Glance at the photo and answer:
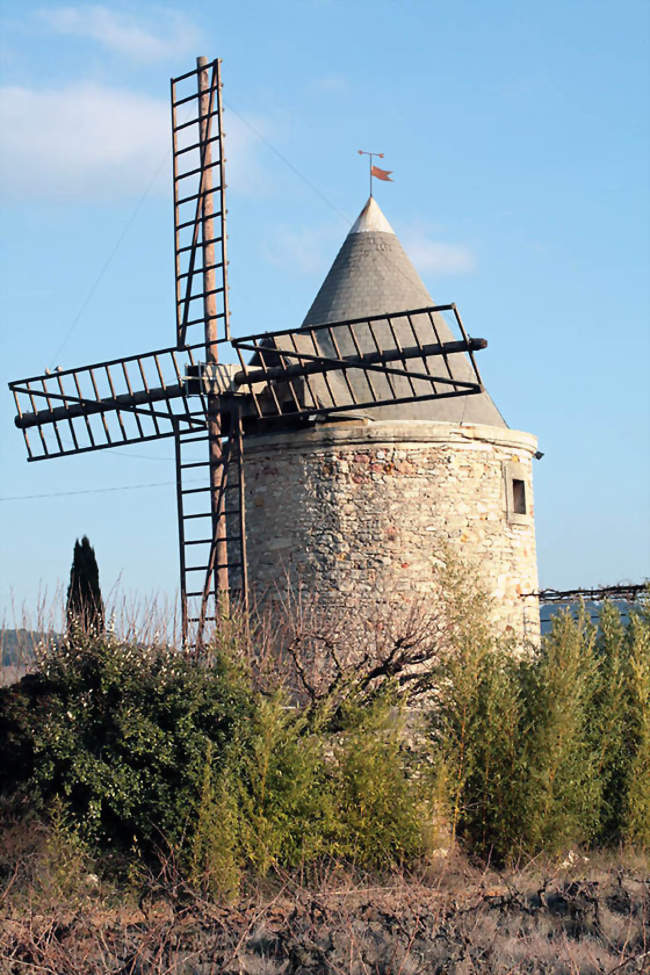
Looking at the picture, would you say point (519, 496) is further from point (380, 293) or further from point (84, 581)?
point (84, 581)

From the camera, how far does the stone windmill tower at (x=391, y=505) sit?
1362 centimetres

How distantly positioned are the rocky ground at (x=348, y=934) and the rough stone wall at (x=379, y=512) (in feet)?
15.5

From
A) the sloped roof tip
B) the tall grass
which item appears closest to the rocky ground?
the tall grass

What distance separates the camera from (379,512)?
44.8 feet

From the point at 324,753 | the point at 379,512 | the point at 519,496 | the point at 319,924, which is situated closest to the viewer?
the point at 319,924

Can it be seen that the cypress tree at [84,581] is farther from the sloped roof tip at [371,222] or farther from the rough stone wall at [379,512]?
the sloped roof tip at [371,222]

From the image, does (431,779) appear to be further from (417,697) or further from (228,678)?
(417,697)

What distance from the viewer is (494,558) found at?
14047 mm

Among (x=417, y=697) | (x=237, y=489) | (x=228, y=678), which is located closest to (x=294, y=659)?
(x=228, y=678)

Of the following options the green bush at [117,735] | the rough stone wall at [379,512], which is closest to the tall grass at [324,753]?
the green bush at [117,735]

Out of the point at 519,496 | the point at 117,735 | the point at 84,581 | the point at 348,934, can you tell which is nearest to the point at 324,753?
the point at 117,735

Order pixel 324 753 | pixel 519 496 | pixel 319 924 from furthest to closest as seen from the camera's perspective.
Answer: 1. pixel 519 496
2. pixel 324 753
3. pixel 319 924

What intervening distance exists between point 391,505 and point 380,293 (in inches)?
115

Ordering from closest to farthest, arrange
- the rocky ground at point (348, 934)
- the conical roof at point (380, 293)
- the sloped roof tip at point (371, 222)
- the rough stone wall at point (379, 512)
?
the rocky ground at point (348, 934)
the rough stone wall at point (379, 512)
the conical roof at point (380, 293)
the sloped roof tip at point (371, 222)
